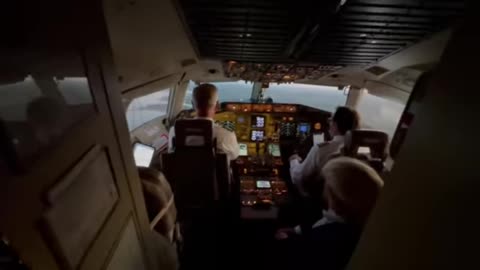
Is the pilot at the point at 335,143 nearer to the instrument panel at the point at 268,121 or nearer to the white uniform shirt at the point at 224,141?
the white uniform shirt at the point at 224,141

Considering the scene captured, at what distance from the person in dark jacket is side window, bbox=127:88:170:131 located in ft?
10.2

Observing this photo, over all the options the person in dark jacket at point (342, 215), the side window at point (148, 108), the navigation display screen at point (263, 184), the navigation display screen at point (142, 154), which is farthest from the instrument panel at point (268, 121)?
the person in dark jacket at point (342, 215)

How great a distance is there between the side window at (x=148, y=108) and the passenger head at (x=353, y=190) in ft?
10.3

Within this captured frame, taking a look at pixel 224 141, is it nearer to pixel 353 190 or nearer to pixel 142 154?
pixel 142 154

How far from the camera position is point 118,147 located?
1228mm

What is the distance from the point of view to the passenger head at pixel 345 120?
3508 millimetres

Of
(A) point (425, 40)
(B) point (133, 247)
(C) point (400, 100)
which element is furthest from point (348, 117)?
(B) point (133, 247)

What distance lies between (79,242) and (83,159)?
0.22 m

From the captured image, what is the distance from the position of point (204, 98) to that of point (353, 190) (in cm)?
215

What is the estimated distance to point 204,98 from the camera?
11.8 ft

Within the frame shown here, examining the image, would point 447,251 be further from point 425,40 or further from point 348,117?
point 348,117

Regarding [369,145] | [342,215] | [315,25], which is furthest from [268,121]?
[315,25]

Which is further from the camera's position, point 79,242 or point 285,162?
point 285,162

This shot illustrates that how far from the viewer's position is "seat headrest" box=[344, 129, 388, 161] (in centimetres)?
334
